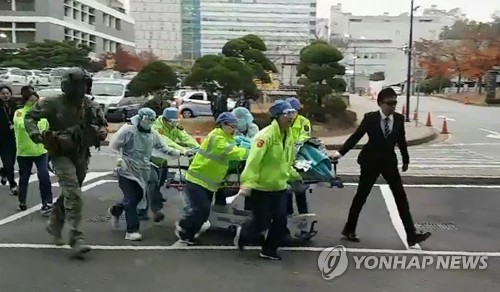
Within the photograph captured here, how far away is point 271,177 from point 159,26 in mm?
125943

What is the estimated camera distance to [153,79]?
80.5ft

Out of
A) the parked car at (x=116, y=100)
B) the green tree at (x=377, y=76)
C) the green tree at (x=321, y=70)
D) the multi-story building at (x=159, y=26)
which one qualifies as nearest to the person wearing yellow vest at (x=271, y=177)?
the green tree at (x=321, y=70)

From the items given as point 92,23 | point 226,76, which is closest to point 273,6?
point 92,23

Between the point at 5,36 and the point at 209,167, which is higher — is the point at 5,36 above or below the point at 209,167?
above

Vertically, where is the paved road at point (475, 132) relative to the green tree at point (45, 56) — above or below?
below

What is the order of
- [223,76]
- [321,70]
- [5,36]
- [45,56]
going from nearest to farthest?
[223,76] < [321,70] < [45,56] < [5,36]

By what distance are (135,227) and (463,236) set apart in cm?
374

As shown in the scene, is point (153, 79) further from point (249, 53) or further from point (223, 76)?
point (223, 76)

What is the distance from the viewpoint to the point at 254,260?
6.34 m

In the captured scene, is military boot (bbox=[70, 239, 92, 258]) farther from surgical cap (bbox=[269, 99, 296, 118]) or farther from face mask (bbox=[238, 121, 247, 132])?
face mask (bbox=[238, 121, 247, 132])

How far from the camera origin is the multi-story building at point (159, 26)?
12490cm

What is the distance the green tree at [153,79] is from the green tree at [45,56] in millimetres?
34034

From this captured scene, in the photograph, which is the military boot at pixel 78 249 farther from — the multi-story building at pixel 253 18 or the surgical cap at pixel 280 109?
the multi-story building at pixel 253 18

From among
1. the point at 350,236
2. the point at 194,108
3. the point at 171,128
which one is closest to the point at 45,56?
the point at 194,108
